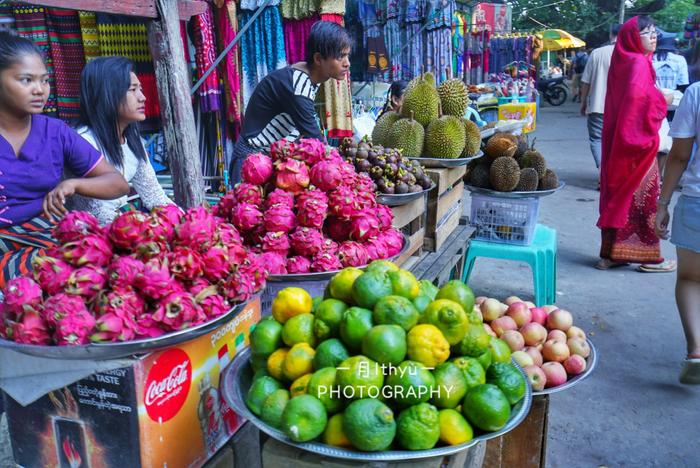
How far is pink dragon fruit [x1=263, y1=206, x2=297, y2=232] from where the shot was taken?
6.32 ft

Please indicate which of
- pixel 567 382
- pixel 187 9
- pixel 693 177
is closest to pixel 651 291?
pixel 693 177

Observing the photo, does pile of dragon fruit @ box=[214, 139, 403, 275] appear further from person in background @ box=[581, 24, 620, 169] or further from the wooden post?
person in background @ box=[581, 24, 620, 169]

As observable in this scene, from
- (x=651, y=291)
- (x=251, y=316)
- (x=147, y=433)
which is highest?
(x=251, y=316)

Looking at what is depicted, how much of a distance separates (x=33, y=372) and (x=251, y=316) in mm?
609

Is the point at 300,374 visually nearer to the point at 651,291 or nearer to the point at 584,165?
the point at 651,291

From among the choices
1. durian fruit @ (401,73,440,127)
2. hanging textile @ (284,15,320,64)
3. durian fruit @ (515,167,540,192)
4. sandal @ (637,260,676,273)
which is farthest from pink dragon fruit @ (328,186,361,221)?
sandal @ (637,260,676,273)

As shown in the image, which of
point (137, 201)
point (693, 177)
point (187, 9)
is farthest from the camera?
point (187, 9)

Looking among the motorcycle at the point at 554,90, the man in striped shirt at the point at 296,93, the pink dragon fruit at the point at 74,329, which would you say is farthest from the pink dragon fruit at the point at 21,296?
the motorcycle at the point at 554,90

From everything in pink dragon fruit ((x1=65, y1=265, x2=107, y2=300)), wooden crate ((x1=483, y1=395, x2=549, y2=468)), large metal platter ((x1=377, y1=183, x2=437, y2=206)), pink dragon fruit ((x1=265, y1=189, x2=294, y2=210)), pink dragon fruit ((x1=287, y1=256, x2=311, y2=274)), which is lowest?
wooden crate ((x1=483, y1=395, x2=549, y2=468))

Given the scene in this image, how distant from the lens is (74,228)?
145 centimetres

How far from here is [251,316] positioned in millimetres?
1713

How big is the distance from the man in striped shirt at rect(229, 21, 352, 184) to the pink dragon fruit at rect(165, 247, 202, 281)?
6.19 ft

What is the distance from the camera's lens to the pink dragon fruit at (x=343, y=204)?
2018mm

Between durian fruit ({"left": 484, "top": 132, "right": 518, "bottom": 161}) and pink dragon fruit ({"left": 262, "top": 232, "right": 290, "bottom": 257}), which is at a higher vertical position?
durian fruit ({"left": 484, "top": 132, "right": 518, "bottom": 161})
